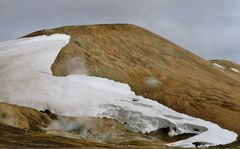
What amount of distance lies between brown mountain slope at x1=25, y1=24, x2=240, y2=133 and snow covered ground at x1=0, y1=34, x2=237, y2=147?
6.58 ft

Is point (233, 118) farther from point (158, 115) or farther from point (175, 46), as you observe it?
point (175, 46)

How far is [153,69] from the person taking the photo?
70688 millimetres

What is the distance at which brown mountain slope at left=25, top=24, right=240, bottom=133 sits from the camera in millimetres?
63875

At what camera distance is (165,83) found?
6775 centimetres

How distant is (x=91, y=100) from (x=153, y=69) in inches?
522

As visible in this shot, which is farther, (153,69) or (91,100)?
(153,69)

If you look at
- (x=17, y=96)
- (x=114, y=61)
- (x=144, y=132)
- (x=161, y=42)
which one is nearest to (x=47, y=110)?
(x=17, y=96)

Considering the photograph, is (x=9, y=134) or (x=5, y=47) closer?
(x=9, y=134)

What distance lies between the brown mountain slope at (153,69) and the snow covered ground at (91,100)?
2.00 metres

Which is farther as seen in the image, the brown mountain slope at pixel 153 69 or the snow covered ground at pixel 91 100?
the brown mountain slope at pixel 153 69

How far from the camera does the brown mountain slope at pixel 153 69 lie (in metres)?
63.9

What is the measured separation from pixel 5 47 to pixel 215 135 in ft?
108

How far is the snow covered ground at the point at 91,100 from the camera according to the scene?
189ft

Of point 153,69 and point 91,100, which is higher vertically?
point 153,69
